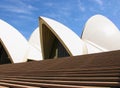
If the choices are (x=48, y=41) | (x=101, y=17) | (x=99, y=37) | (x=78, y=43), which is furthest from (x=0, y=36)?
(x=101, y=17)

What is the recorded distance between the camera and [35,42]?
98.1 feet

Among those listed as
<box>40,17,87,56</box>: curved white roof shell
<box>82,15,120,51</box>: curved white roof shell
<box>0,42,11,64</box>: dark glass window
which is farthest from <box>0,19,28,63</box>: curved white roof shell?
<box>82,15,120,51</box>: curved white roof shell

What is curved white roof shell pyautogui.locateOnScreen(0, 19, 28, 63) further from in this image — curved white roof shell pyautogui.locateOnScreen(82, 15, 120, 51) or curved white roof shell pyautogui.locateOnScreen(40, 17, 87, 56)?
curved white roof shell pyautogui.locateOnScreen(82, 15, 120, 51)

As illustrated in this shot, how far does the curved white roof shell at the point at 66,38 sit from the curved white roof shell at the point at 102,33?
3.89 metres

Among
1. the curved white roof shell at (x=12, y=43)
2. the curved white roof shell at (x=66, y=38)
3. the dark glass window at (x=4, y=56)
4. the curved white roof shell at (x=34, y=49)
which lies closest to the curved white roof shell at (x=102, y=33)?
the curved white roof shell at (x=66, y=38)

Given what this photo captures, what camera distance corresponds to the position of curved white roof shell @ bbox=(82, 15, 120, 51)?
25578 millimetres

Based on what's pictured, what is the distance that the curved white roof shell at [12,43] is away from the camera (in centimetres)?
2319

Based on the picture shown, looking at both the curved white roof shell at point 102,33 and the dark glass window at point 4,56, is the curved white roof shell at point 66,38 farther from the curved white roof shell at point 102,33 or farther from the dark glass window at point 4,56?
the dark glass window at point 4,56

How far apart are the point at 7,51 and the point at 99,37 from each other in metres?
9.55

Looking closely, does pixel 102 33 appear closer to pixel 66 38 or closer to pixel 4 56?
pixel 66 38

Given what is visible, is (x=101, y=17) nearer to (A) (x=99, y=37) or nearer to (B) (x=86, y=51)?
(A) (x=99, y=37)

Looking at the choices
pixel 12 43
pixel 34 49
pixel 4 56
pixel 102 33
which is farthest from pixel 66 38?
pixel 4 56

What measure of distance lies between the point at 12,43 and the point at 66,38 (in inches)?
234

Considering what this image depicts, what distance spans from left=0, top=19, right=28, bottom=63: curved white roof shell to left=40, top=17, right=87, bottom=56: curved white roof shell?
421cm
